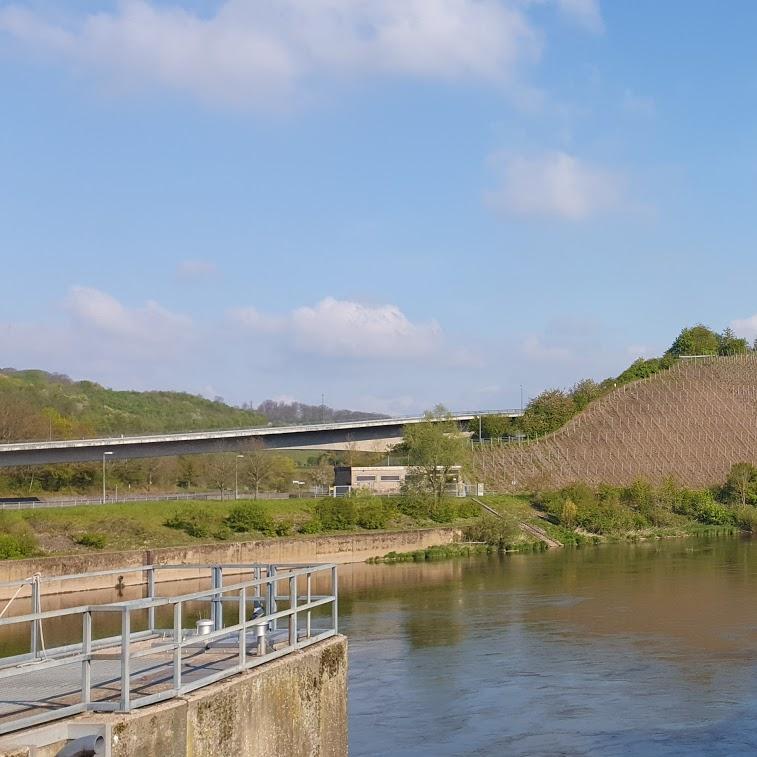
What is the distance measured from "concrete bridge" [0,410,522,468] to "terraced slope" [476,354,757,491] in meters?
8.19

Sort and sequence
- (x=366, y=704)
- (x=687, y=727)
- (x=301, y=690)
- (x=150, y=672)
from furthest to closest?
(x=366, y=704) < (x=687, y=727) < (x=301, y=690) < (x=150, y=672)

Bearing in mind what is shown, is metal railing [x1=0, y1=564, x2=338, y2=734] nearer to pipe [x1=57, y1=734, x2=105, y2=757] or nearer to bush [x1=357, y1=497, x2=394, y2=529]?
pipe [x1=57, y1=734, x2=105, y2=757]

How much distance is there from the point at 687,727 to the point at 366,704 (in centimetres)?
699

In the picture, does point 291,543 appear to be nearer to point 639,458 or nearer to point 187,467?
point 187,467

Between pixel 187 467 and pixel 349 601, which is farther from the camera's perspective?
pixel 187 467

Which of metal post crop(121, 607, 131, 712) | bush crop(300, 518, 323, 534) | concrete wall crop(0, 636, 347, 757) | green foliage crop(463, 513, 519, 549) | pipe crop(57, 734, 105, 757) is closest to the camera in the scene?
pipe crop(57, 734, 105, 757)

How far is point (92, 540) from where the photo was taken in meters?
56.1

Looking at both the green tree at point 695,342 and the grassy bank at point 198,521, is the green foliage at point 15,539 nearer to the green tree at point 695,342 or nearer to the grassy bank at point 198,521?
the grassy bank at point 198,521

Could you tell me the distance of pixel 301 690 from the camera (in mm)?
12984

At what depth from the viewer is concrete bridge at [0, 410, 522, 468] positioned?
83.2m

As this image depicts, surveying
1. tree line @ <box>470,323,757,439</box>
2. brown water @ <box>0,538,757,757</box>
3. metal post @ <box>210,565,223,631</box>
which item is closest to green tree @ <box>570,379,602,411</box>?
tree line @ <box>470,323,757,439</box>

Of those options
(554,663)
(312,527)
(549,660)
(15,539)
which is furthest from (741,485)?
(554,663)

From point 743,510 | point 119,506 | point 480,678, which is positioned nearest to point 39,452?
point 119,506

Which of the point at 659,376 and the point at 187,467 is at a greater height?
the point at 659,376
